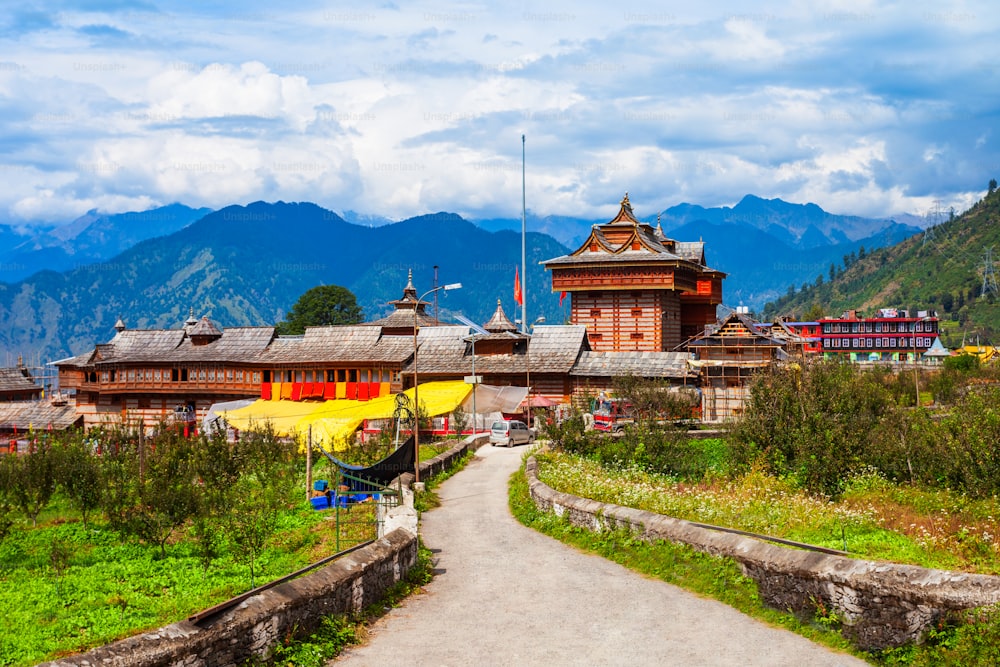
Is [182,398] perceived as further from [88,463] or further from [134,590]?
[134,590]

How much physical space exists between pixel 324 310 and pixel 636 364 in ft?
264

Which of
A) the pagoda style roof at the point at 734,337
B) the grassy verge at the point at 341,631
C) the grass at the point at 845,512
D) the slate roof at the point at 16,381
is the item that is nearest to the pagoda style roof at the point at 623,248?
the pagoda style roof at the point at 734,337

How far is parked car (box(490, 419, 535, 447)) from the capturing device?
1743 inches

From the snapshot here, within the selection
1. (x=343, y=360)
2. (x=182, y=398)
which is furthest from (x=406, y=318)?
(x=182, y=398)

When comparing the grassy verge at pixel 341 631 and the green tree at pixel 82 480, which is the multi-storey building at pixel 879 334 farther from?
the grassy verge at pixel 341 631

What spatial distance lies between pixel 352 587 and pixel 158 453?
19.0m

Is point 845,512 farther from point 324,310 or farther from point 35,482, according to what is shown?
point 324,310

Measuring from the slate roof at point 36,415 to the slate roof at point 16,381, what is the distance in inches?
422

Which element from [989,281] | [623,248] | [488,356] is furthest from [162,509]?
[989,281]

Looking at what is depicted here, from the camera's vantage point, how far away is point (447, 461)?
1366 inches

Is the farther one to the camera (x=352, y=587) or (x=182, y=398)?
(x=182, y=398)

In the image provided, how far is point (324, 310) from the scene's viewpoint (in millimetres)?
129375

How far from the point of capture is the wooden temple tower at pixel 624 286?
61844mm

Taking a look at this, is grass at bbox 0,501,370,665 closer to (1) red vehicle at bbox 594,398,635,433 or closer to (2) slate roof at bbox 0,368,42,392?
(1) red vehicle at bbox 594,398,635,433
